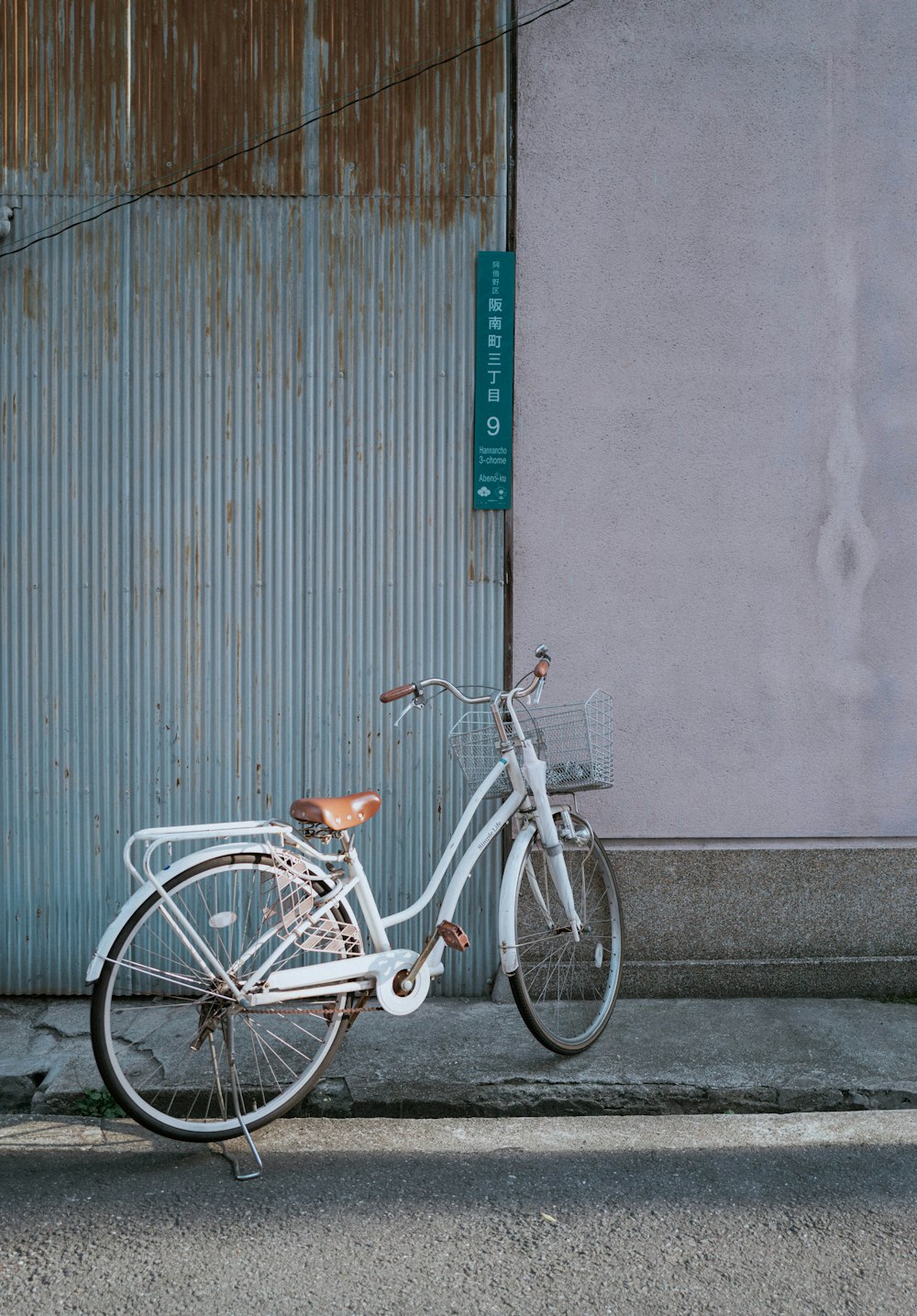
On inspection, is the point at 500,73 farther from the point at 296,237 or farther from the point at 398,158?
the point at 296,237

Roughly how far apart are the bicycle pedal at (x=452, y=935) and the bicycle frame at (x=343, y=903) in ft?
0.15

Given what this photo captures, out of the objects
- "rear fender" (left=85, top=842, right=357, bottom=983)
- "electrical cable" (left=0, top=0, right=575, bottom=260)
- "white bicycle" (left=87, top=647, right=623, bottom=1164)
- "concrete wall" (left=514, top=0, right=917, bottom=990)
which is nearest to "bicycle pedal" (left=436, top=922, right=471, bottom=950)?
"white bicycle" (left=87, top=647, right=623, bottom=1164)

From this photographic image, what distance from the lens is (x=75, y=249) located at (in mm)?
5055

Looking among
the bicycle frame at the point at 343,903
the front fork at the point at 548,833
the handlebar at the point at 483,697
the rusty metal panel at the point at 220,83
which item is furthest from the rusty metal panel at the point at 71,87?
the front fork at the point at 548,833

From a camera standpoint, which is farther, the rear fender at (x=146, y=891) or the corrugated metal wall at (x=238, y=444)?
the corrugated metal wall at (x=238, y=444)

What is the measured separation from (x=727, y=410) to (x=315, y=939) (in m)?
3.05

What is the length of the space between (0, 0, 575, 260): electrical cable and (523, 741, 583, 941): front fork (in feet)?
9.79

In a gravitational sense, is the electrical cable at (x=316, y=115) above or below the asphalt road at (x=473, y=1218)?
above

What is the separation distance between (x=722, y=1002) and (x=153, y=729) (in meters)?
2.87

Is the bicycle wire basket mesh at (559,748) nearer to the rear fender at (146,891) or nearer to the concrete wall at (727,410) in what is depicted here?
the concrete wall at (727,410)

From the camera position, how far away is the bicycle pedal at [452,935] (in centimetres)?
409

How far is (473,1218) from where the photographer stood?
333 centimetres

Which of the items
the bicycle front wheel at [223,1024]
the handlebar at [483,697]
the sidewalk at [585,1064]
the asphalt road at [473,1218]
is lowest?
the asphalt road at [473,1218]

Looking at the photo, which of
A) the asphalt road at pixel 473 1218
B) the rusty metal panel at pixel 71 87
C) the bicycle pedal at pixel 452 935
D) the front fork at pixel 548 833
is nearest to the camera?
the asphalt road at pixel 473 1218
